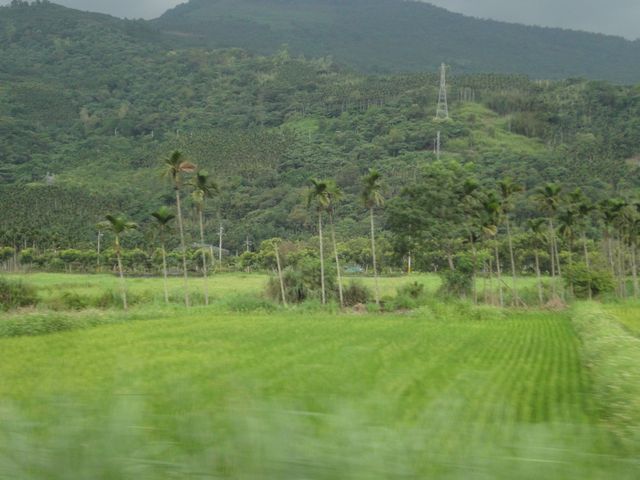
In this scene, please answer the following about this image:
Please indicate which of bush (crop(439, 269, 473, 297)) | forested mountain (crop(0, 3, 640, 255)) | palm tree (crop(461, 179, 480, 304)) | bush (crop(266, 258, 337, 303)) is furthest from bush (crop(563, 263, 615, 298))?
forested mountain (crop(0, 3, 640, 255))

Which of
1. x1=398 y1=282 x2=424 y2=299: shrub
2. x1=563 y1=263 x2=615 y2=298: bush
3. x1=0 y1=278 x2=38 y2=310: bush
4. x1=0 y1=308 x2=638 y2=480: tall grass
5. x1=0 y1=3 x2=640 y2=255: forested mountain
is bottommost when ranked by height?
x1=563 y1=263 x2=615 y2=298: bush

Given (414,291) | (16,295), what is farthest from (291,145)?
(16,295)

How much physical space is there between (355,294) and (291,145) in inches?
4041

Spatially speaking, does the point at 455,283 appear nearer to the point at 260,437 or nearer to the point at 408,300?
the point at 408,300

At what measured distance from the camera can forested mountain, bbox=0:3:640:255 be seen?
104250 mm

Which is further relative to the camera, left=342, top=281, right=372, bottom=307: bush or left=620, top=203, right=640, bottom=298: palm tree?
left=620, top=203, right=640, bottom=298: palm tree

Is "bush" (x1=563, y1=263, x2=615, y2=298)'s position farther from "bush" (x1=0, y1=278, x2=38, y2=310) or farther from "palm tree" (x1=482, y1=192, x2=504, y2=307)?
"bush" (x1=0, y1=278, x2=38, y2=310)

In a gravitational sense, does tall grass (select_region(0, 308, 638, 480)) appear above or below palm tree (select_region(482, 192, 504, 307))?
above

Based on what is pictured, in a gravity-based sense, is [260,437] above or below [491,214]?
above

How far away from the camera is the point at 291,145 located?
491ft

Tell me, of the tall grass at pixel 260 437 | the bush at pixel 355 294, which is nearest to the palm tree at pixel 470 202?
the bush at pixel 355 294

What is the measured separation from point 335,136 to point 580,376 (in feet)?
450

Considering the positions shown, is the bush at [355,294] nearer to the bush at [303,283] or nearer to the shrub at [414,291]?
the bush at [303,283]

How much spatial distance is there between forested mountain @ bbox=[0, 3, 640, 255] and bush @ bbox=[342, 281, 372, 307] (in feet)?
126
